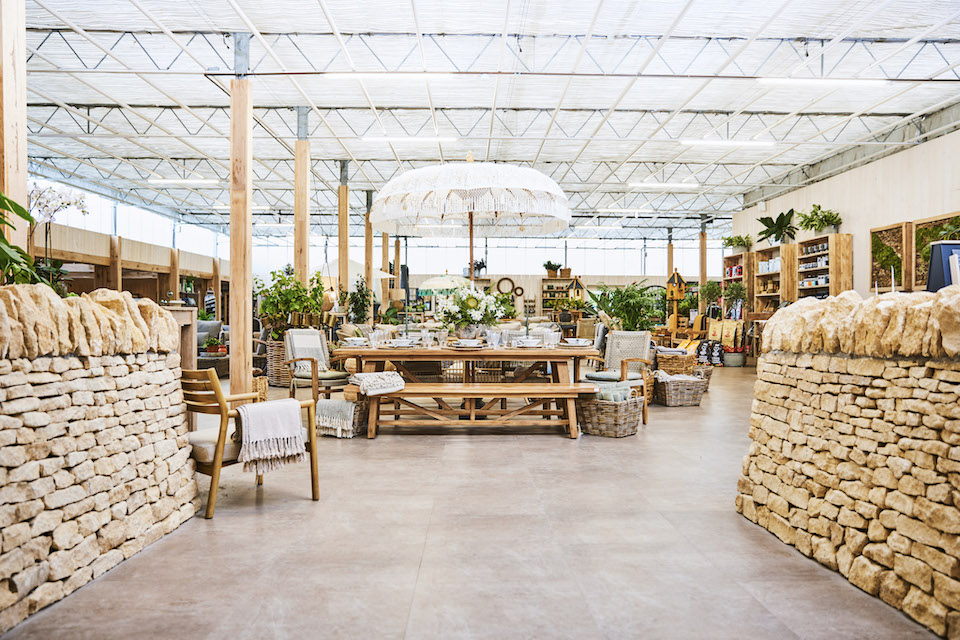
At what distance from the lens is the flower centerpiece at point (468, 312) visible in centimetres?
595

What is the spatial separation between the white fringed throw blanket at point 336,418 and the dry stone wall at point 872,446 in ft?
11.3

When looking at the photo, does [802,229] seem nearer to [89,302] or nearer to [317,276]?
[317,276]

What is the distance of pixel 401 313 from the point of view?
614 inches

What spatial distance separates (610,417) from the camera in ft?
18.5

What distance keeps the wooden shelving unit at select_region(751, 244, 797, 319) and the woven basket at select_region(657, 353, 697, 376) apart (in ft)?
18.4

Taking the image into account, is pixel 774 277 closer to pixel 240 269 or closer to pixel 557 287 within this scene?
pixel 557 287

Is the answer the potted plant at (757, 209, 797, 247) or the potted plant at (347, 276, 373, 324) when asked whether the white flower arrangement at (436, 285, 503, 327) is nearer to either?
the potted plant at (347, 276, 373, 324)

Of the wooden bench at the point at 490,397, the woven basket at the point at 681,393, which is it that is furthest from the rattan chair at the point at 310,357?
the woven basket at the point at 681,393

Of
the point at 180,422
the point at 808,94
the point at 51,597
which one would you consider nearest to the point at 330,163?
the point at 808,94

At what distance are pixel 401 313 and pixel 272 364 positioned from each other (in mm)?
6086

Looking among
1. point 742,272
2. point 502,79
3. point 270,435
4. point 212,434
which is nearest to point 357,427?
point 212,434

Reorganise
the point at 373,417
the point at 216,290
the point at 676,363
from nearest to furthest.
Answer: the point at 373,417 → the point at 676,363 → the point at 216,290

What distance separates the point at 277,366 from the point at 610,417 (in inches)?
229

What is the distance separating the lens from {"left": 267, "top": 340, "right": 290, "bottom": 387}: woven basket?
9.55 metres
